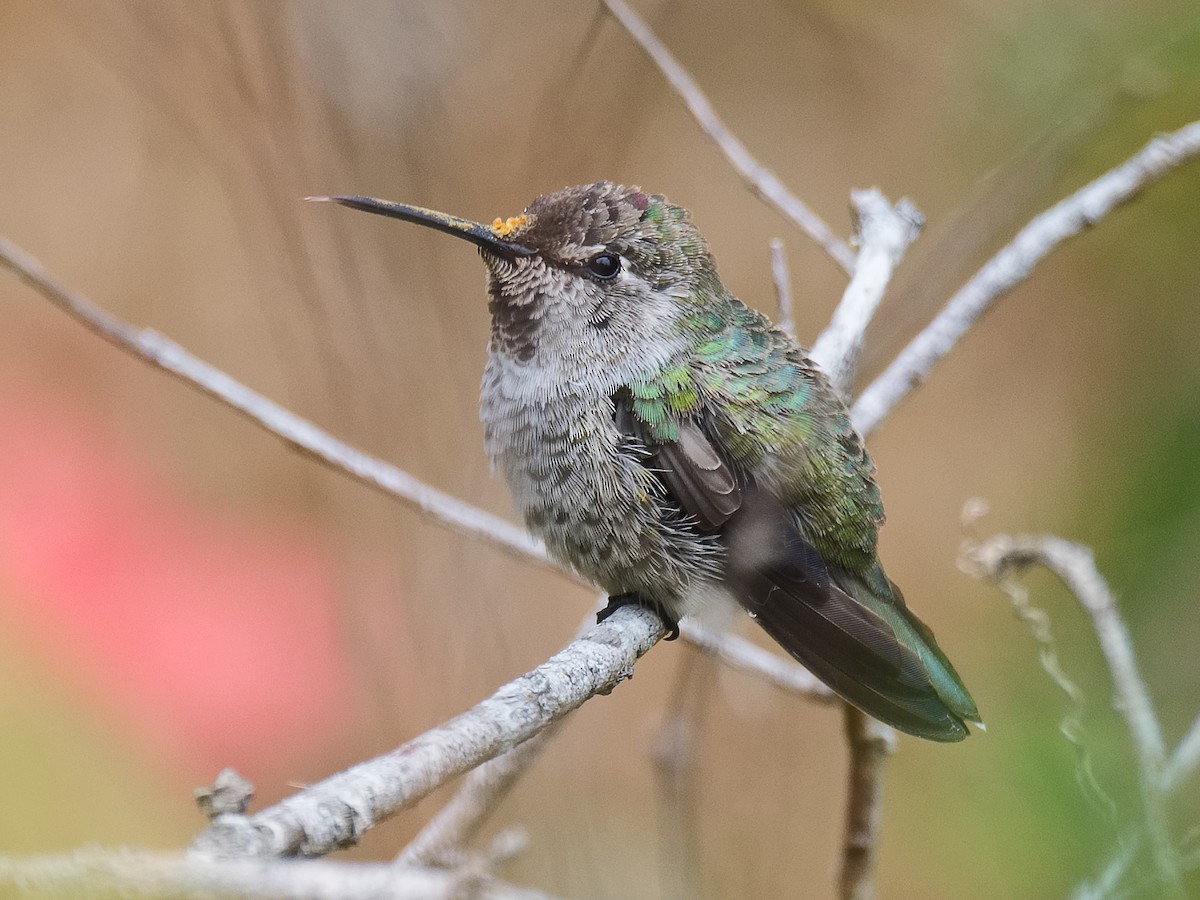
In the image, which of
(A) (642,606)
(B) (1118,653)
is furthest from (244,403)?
(B) (1118,653)

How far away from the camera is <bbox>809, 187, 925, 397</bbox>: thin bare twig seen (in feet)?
8.90

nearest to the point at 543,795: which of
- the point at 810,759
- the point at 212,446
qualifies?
the point at 810,759

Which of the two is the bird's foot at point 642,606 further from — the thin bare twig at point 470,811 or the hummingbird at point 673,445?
the thin bare twig at point 470,811

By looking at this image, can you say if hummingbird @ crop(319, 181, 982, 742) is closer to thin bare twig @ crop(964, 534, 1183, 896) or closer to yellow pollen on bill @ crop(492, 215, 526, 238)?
yellow pollen on bill @ crop(492, 215, 526, 238)

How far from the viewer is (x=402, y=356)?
4.72m

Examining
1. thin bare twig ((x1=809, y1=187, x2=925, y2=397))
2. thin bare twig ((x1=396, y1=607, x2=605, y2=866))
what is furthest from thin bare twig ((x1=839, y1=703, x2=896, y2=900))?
thin bare twig ((x1=809, y1=187, x2=925, y2=397))

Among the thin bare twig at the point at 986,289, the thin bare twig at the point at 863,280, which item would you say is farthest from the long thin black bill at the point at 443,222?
the thin bare twig at the point at 986,289

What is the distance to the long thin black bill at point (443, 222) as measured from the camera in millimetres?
2322

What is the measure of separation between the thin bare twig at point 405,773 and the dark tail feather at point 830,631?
0.80m

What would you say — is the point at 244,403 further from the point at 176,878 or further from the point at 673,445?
the point at 176,878

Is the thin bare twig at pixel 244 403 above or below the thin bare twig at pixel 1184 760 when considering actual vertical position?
above

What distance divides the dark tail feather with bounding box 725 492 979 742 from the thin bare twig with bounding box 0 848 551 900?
1.43 meters

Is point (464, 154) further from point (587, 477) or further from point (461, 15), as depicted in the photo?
point (587, 477)

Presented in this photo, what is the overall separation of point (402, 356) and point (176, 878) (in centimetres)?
405
